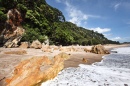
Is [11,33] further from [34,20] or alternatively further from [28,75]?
[28,75]

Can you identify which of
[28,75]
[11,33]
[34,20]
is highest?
[34,20]

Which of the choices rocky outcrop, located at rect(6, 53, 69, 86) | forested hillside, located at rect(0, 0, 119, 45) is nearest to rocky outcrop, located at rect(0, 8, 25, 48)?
forested hillside, located at rect(0, 0, 119, 45)

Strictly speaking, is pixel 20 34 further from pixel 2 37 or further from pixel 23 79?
pixel 23 79

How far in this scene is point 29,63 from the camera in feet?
23.3

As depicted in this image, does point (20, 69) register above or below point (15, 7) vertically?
below

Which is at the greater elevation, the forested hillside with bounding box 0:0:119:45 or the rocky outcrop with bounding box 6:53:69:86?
the forested hillside with bounding box 0:0:119:45

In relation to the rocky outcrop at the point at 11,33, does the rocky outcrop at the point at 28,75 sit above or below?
below

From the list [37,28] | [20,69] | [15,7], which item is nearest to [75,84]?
[20,69]

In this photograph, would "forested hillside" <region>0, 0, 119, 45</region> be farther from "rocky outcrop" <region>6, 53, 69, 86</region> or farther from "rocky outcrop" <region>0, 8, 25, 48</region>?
"rocky outcrop" <region>6, 53, 69, 86</region>

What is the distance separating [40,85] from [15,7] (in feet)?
89.4

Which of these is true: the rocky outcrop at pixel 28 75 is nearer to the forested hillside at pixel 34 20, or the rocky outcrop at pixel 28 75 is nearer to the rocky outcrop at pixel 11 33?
the rocky outcrop at pixel 11 33

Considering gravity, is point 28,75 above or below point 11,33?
below

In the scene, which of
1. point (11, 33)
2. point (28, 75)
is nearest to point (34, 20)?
point (11, 33)

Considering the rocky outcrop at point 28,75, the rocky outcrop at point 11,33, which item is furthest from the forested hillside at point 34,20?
the rocky outcrop at point 28,75
